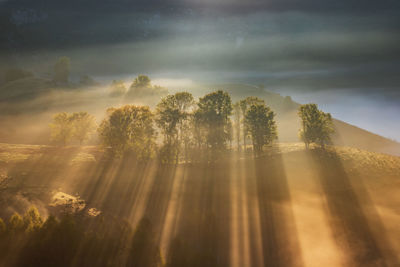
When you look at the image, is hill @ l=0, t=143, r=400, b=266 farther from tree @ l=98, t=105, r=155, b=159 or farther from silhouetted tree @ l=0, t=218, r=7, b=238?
silhouetted tree @ l=0, t=218, r=7, b=238

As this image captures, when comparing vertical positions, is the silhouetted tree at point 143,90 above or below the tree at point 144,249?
above

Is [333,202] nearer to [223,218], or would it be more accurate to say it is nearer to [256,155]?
[223,218]

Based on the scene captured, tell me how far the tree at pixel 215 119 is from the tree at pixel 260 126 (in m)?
6.56

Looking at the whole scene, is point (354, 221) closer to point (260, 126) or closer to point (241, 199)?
point (241, 199)

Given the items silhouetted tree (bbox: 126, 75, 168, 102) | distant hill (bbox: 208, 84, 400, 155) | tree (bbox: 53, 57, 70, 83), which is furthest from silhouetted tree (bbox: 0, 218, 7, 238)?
tree (bbox: 53, 57, 70, 83)

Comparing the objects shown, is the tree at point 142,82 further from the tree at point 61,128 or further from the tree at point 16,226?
the tree at point 16,226

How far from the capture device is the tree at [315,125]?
56844 millimetres

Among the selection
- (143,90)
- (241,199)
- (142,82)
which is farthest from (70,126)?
(142,82)

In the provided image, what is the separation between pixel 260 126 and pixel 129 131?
3364 cm

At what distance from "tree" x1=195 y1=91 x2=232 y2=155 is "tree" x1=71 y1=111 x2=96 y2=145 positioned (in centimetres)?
4056

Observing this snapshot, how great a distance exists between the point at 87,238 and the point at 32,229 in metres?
4.87

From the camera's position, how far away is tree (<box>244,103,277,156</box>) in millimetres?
55969

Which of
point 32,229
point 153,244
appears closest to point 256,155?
point 153,244

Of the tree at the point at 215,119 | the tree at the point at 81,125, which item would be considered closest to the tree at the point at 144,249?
the tree at the point at 215,119
